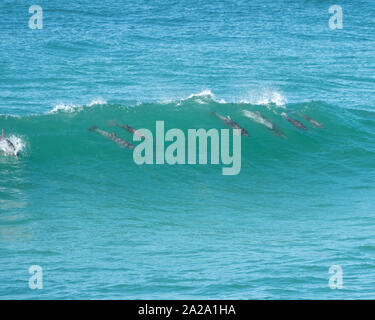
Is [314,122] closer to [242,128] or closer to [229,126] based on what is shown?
[242,128]

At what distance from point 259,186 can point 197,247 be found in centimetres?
620

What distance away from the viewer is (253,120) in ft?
98.4

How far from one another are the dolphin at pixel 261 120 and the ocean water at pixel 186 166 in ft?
0.85

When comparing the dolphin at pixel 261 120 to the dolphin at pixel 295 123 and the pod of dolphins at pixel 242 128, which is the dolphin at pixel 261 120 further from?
the dolphin at pixel 295 123

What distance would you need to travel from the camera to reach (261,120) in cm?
3012

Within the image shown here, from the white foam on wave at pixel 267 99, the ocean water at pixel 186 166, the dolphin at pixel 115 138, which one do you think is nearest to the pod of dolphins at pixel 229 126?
the dolphin at pixel 115 138

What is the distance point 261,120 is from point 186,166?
193 inches

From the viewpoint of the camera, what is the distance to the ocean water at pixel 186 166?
59.4ft

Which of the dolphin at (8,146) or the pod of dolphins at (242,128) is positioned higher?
the pod of dolphins at (242,128)

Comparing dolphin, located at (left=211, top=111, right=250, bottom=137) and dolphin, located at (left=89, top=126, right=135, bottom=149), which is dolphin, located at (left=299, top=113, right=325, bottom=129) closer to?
dolphin, located at (left=211, top=111, right=250, bottom=137)

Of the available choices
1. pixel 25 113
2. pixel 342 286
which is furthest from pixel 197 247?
pixel 25 113

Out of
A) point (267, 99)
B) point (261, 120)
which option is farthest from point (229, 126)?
point (267, 99)

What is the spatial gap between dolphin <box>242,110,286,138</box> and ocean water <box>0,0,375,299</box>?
0.26m

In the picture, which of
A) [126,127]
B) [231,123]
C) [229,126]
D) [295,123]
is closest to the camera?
[126,127]
